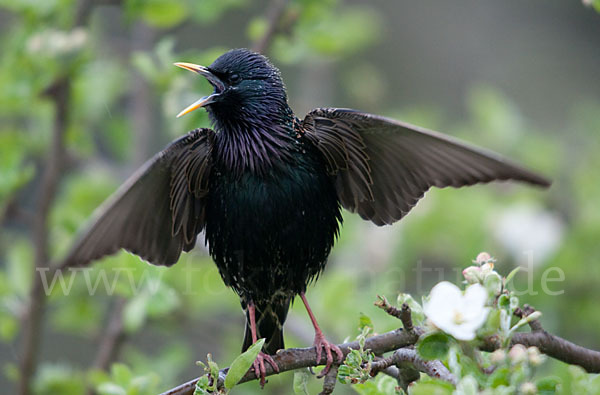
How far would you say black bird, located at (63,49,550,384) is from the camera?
102 inches

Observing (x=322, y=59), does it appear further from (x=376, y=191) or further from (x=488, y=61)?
(x=376, y=191)

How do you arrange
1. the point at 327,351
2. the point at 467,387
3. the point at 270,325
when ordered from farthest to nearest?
the point at 270,325
the point at 327,351
the point at 467,387

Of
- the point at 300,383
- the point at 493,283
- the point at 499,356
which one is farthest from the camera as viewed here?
the point at 300,383

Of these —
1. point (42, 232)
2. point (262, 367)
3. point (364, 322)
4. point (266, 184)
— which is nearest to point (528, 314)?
point (364, 322)

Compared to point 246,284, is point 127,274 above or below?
above

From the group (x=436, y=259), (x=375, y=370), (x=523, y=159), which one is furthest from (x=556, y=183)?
(x=375, y=370)

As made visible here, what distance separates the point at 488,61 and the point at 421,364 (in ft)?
17.8

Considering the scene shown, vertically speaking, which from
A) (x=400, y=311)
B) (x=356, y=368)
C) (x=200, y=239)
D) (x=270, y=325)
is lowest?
(x=356, y=368)

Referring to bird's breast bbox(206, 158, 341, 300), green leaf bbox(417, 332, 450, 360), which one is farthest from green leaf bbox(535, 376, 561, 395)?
bird's breast bbox(206, 158, 341, 300)

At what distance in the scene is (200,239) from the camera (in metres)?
4.26

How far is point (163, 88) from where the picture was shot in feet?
10.7

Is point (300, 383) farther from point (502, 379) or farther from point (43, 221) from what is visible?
point (43, 221)

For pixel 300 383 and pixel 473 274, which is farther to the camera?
pixel 300 383

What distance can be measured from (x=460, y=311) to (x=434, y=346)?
0.12 metres
